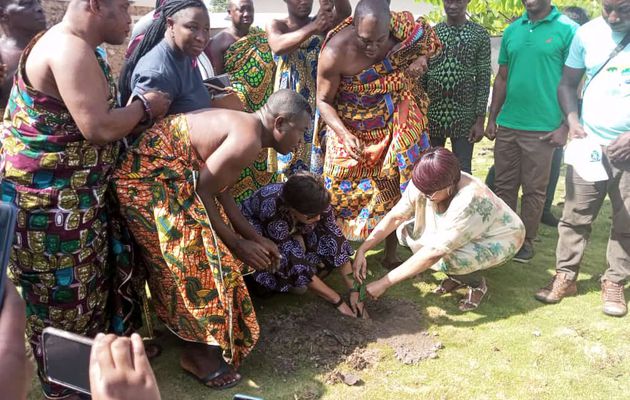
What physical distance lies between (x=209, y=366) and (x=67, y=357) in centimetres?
174

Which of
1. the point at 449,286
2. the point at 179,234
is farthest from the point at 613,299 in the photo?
the point at 179,234

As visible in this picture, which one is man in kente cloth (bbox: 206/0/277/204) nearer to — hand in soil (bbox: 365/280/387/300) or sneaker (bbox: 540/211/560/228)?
hand in soil (bbox: 365/280/387/300)

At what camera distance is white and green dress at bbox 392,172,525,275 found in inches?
132

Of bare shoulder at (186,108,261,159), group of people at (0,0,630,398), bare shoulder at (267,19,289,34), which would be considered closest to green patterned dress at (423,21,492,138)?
group of people at (0,0,630,398)

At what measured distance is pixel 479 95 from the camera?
4.45 m

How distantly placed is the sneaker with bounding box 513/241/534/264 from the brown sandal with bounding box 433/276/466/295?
0.78m

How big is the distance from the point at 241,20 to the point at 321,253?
2.03 m

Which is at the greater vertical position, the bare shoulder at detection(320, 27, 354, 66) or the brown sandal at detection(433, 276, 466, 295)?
the bare shoulder at detection(320, 27, 354, 66)

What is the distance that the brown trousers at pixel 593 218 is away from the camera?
3.51 m

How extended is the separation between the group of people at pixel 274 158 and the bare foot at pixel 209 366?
10mm

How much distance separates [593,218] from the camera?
3695 millimetres

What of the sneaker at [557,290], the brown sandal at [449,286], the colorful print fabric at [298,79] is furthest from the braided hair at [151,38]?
the sneaker at [557,290]

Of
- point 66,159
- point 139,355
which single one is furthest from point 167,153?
point 139,355

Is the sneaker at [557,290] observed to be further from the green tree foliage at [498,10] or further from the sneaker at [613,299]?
the green tree foliage at [498,10]
